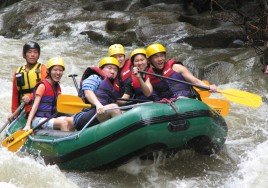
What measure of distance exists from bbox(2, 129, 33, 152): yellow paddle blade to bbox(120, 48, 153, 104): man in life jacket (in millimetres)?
1179

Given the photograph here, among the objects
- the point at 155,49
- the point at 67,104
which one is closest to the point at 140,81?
the point at 155,49

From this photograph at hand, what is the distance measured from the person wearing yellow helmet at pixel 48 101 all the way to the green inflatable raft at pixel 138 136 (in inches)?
11.2

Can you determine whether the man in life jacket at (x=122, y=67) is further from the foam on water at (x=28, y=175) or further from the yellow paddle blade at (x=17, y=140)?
the foam on water at (x=28, y=175)

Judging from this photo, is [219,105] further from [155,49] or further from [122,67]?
[122,67]

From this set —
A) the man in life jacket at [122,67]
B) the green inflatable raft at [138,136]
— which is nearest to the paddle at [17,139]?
the green inflatable raft at [138,136]

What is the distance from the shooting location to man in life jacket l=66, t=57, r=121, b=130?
197 inches

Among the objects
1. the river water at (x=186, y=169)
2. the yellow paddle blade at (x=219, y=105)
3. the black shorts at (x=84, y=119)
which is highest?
the black shorts at (x=84, y=119)

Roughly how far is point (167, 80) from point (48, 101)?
1.40 m

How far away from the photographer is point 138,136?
4578 mm

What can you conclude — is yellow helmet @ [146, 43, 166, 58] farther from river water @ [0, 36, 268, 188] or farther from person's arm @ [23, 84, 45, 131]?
person's arm @ [23, 84, 45, 131]

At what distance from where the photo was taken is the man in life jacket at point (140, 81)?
512cm

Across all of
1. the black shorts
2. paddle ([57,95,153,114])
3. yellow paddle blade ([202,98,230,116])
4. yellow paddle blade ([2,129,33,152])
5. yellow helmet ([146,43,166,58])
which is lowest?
yellow paddle blade ([202,98,230,116])

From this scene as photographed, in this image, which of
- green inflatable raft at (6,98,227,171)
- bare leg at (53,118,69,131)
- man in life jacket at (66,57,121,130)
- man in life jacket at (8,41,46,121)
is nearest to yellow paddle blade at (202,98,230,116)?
green inflatable raft at (6,98,227,171)

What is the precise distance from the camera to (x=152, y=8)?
15.2 metres
